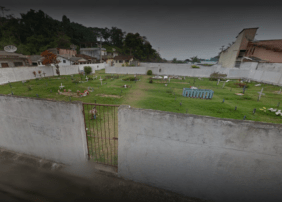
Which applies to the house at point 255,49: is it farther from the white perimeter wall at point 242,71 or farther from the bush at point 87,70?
the bush at point 87,70

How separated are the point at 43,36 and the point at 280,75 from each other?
6152 cm

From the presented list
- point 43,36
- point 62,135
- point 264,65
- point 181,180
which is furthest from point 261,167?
point 43,36

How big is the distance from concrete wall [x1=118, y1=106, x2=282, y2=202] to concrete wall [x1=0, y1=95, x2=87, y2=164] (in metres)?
1.48

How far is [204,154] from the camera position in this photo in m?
2.99

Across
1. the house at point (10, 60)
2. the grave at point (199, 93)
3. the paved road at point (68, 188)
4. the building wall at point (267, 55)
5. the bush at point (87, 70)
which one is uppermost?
the building wall at point (267, 55)

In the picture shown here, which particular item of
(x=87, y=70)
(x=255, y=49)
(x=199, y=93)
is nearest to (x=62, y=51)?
(x=87, y=70)

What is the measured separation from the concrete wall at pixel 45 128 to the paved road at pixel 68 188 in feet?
1.99

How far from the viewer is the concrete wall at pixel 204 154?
103 inches

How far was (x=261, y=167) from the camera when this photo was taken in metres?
2.77

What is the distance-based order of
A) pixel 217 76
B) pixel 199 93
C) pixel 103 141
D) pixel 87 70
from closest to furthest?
pixel 103 141 < pixel 199 93 < pixel 217 76 < pixel 87 70

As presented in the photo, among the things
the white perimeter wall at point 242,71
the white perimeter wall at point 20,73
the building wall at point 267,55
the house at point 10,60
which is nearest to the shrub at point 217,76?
the white perimeter wall at point 242,71

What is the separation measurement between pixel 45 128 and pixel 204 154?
4934 mm

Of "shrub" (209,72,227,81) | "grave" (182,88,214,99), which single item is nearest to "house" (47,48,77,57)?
"grave" (182,88,214,99)

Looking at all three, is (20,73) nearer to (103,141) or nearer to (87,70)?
(87,70)
